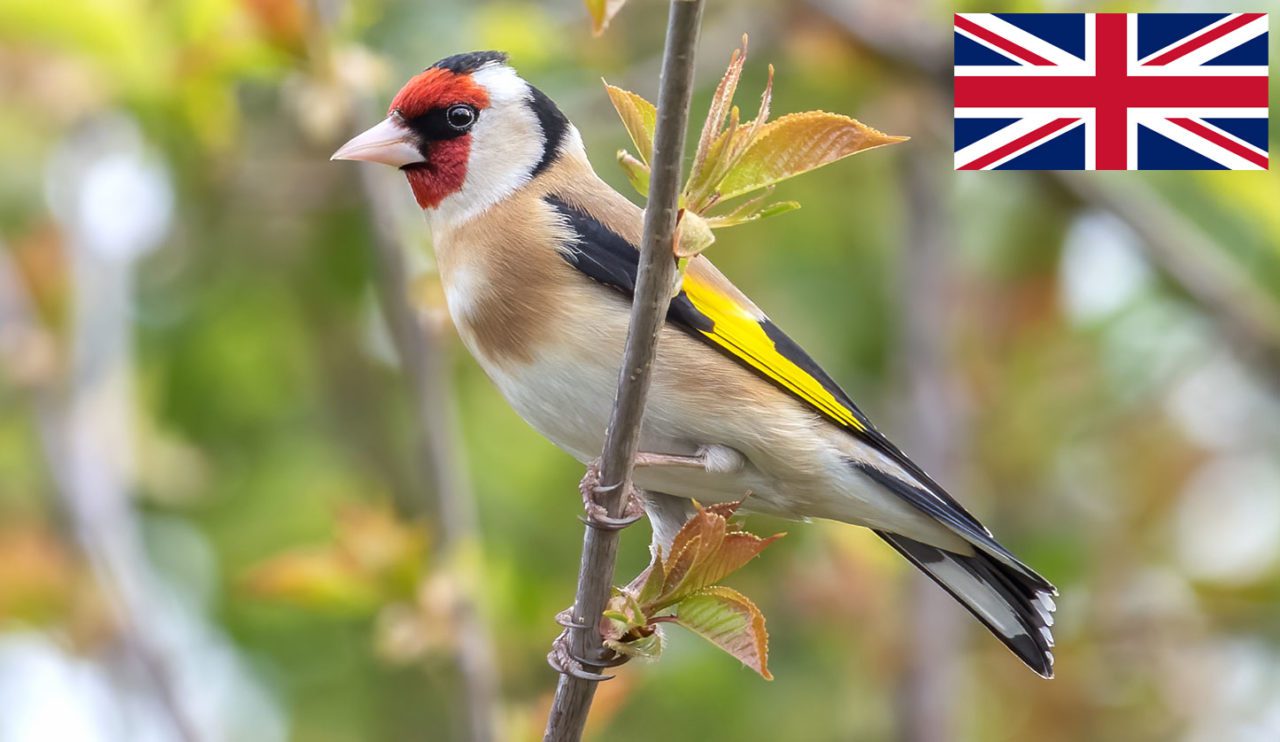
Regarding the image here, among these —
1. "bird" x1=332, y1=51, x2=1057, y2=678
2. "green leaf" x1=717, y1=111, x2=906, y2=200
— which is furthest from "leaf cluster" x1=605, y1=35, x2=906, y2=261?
"bird" x1=332, y1=51, x2=1057, y2=678

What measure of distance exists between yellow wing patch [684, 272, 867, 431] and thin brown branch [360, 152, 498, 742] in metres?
0.77

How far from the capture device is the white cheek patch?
2.95m

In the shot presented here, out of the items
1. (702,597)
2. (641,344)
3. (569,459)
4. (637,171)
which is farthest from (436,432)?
(569,459)

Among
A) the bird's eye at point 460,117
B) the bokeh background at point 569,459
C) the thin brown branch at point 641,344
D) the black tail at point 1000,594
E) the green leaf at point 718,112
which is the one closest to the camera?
the thin brown branch at point 641,344

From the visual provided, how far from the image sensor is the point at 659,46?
6.40 metres

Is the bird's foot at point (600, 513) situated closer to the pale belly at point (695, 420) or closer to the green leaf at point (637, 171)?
the pale belly at point (695, 420)

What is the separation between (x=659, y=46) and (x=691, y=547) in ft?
14.8

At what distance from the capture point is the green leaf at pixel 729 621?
2137mm

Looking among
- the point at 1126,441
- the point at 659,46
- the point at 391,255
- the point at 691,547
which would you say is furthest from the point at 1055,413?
the point at 691,547

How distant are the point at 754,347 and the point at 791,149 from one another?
41.8 inches

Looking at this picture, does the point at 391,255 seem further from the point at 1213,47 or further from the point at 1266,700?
the point at 1266,700

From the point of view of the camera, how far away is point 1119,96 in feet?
10.7

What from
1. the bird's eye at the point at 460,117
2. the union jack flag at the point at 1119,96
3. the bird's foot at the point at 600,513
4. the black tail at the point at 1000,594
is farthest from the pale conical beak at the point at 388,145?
the black tail at the point at 1000,594

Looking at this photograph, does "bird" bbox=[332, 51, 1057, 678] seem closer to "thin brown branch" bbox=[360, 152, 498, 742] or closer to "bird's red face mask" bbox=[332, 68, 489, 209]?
"bird's red face mask" bbox=[332, 68, 489, 209]
